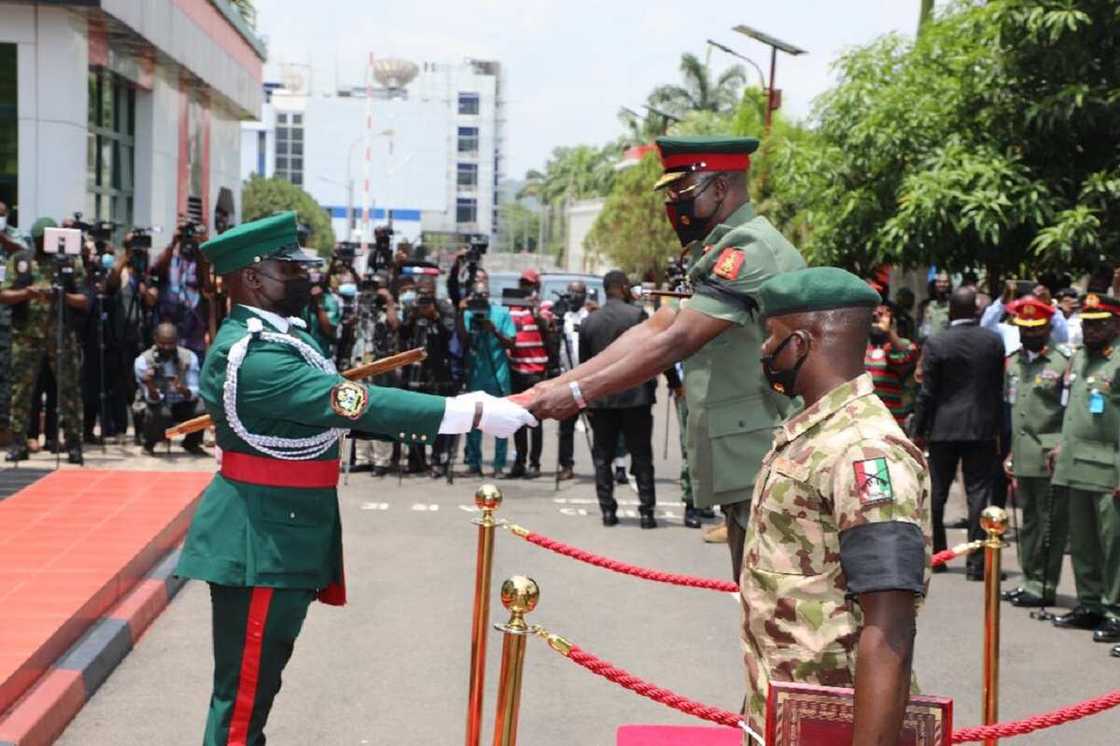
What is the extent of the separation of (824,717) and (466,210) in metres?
138

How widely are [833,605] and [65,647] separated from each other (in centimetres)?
510

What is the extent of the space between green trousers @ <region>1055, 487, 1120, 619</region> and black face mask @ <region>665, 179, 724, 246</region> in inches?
179

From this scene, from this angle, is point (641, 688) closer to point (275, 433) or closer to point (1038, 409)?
point (275, 433)

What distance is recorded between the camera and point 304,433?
488 centimetres

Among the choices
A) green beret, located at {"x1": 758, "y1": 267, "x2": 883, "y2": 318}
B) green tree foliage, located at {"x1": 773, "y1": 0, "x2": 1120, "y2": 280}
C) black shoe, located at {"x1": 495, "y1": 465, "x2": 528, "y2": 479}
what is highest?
green tree foliage, located at {"x1": 773, "y1": 0, "x2": 1120, "y2": 280}

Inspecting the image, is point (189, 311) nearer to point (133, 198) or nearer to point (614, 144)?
point (133, 198)

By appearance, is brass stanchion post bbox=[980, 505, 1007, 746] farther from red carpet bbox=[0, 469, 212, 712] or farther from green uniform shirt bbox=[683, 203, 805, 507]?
red carpet bbox=[0, 469, 212, 712]

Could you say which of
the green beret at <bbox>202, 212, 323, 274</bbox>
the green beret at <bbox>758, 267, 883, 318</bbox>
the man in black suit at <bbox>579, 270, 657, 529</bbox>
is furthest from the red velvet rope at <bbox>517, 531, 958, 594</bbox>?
the man in black suit at <bbox>579, 270, 657, 529</bbox>

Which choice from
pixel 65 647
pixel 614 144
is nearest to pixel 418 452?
pixel 65 647

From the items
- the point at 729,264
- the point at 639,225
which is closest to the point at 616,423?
the point at 729,264

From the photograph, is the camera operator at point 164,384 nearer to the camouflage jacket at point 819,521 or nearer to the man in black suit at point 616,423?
the man in black suit at point 616,423

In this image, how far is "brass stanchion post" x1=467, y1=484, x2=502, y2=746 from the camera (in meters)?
5.32

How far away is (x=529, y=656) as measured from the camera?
8.14 metres

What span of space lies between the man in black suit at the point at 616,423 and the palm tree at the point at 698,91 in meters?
59.3
